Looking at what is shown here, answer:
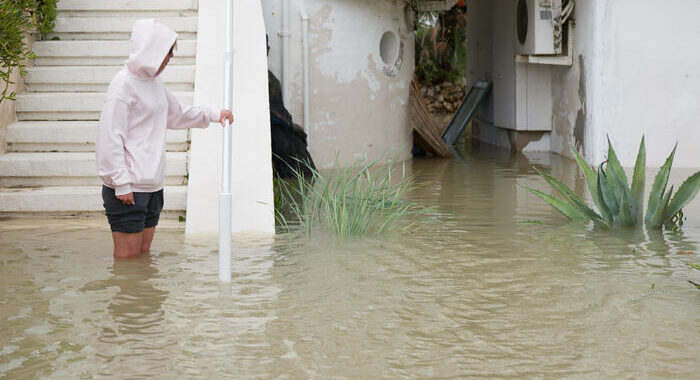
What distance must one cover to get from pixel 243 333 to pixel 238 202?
285cm

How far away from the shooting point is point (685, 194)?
24.7ft

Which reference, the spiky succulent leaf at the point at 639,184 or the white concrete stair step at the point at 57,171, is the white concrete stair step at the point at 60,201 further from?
the spiky succulent leaf at the point at 639,184

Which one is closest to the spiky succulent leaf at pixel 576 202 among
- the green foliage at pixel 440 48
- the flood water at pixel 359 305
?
the flood water at pixel 359 305

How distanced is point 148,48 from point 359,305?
6.49ft

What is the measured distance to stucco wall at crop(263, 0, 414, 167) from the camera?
12586 millimetres

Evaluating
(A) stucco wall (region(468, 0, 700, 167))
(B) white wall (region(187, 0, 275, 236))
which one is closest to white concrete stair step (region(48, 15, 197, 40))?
(B) white wall (region(187, 0, 275, 236))

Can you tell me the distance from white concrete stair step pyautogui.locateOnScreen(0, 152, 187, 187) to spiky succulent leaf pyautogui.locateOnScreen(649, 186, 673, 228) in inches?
156

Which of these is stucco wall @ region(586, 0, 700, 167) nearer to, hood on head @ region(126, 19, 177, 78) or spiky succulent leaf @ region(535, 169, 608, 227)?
spiky succulent leaf @ region(535, 169, 608, 227)

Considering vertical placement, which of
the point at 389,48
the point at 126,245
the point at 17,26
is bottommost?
the point at 126,245

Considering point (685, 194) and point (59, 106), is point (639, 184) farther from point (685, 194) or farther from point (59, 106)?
point (59, 106)

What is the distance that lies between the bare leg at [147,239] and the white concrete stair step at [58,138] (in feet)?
6.93

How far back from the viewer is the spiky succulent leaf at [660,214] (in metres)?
7.51

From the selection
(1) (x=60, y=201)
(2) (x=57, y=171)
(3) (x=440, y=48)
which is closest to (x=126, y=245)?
(1) (x=60, y=201)

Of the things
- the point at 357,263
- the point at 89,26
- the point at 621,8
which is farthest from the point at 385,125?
the point at 357,263
